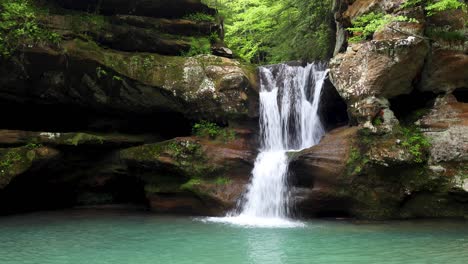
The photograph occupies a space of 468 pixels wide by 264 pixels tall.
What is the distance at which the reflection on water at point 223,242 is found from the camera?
7.69 metres

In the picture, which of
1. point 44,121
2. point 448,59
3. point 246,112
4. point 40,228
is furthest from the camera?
point 44,121

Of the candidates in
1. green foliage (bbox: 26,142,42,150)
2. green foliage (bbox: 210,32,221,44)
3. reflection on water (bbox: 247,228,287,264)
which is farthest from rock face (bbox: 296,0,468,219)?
green foliage (bbox: 26,142,42,150)

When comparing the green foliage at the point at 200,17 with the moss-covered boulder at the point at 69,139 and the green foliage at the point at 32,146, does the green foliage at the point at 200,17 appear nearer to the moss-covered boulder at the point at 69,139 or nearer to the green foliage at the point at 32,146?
the moss-covered boulder at the point at 69,139

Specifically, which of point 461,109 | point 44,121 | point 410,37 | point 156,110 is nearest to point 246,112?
point 156,110

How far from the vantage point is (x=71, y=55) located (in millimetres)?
14188

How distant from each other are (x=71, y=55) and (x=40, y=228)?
6.03 meters

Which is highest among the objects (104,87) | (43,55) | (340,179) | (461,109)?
(43,55)

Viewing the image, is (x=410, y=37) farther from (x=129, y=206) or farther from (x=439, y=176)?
(x=129, y=206)

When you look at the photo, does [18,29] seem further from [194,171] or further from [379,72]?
[379,72]

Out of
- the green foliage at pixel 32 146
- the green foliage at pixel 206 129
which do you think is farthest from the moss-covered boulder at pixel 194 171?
the green foliage at pixel 32 146

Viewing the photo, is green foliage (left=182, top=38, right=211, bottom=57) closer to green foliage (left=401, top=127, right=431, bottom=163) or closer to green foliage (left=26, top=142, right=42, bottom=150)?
green foliage (left=26, top=142, right=42, bottom=150)

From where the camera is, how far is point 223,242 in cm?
923

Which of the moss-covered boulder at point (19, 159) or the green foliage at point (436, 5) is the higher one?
the green foliage at point (436, 5)

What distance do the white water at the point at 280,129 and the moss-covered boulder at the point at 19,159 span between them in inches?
247
